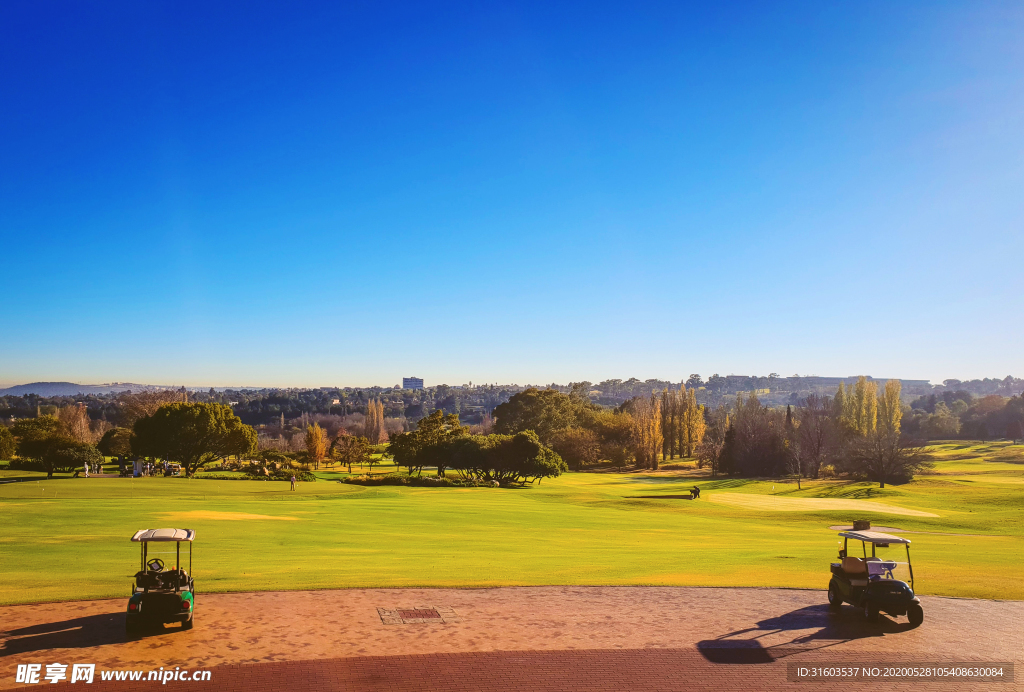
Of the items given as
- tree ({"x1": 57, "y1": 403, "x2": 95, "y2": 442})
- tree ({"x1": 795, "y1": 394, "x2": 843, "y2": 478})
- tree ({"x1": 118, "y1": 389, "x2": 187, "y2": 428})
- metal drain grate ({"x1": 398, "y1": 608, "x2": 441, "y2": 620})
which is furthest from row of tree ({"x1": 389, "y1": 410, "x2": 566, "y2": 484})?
tree ({"x1": 57, "y1": 403, "x2": 95, "y2": 442})

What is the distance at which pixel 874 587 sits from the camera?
49.6 feet

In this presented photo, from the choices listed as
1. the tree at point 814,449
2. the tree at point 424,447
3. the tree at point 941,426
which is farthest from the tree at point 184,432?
the tree at point 941,426

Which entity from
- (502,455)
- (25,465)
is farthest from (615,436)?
(25,465)

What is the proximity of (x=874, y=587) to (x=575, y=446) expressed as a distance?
90425 millimetres

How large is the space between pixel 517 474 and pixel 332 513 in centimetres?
3714

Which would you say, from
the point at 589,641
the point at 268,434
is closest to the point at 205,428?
the point at 589,641

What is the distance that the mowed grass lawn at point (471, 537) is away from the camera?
19922mm

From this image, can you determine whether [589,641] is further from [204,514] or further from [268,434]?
[268,434]

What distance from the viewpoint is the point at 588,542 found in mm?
30578

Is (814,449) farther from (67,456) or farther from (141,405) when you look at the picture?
(141,405)

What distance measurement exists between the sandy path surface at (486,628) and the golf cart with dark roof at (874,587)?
0.38m

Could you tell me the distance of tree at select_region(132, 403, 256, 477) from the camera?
6606 cm

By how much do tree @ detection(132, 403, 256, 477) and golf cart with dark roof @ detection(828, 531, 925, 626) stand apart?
64563mm

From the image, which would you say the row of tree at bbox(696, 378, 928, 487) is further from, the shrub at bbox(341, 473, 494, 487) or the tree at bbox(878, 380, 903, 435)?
the shrub at bbox(341, 473, 494, 487)
